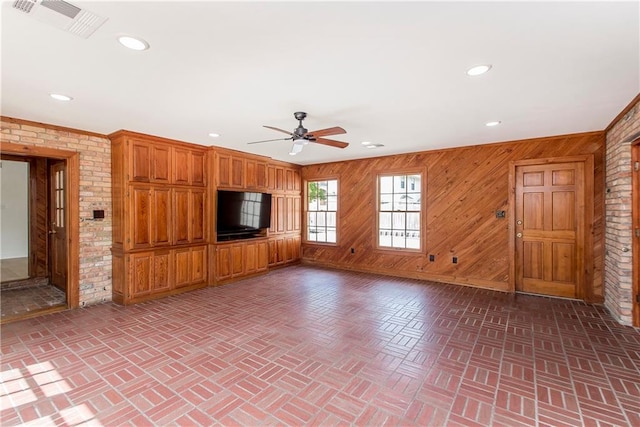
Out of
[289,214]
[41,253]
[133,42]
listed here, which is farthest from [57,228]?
[133,42]

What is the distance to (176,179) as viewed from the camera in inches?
200

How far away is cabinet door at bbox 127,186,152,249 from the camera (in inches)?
177

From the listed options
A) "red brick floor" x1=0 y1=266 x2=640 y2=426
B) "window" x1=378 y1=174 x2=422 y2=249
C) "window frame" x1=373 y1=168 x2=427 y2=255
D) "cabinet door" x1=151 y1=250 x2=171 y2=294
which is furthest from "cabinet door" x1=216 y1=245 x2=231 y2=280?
"window" x1=378 y1=174 x2=422 y2=249

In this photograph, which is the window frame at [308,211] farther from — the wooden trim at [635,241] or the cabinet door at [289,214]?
the wooden trim at [635,241]

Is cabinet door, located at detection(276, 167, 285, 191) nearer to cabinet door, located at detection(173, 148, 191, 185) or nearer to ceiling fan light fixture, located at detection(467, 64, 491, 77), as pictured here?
cabinet door, located at detection(173, 148, 191, 185)

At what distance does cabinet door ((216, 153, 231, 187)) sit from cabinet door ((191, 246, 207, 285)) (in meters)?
1.27

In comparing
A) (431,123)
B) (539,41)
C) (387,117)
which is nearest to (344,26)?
(539,41)

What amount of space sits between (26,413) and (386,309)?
146 inches

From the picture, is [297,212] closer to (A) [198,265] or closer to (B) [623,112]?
(A) [198,265]

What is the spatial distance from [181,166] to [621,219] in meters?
6.38

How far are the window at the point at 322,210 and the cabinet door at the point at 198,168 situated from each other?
3001 millimetres

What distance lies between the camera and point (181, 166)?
516 centimetres

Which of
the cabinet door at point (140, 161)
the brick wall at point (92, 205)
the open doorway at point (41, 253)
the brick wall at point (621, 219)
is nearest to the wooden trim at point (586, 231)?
the brick wall at point (621, 219)

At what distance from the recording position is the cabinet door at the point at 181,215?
504cm
